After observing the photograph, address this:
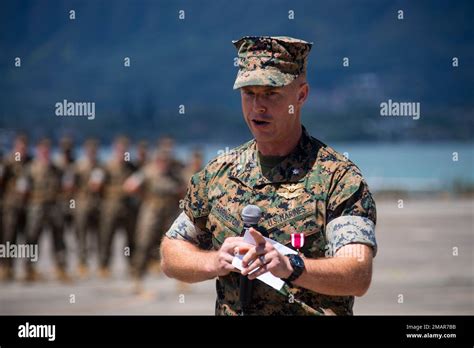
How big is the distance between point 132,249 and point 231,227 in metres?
12.4

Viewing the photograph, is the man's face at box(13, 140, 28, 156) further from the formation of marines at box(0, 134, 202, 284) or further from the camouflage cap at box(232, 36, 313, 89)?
the camouflage cap at box(232, 36, 313, 89)

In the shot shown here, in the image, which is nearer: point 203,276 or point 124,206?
point 203,276

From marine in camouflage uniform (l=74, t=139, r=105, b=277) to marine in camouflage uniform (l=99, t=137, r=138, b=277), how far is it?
129mm

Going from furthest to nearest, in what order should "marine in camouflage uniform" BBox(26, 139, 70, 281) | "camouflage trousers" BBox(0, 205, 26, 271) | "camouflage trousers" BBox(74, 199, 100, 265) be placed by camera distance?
1. "camouflage trousers" BBox(74, 199, 100, 265)
2. "camouflage trousers" BBox(0, 205, 26, 271)
3. "marine in camouflage uniform" BBox(26, 139, 70, 281)

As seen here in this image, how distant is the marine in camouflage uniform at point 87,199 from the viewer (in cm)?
1645

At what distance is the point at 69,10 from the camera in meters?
31.7

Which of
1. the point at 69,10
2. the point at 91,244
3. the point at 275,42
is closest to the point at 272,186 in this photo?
the point at 275,42

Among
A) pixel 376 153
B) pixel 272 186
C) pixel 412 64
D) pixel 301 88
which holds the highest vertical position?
→ pixel 412 64

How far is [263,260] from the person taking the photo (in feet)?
11.5

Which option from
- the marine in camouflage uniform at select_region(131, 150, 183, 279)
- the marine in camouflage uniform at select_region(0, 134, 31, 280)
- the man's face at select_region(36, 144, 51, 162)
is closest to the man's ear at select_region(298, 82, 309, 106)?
the marine in camouflage uniform at select_region(131, 150, 183, 279)

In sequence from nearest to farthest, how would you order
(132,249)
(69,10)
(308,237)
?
(308,237) → (132,249) → (69,10)

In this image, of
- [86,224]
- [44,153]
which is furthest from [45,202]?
[86,224]

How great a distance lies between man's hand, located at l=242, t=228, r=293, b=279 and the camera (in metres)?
3.49

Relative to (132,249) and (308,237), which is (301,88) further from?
(132,249)
